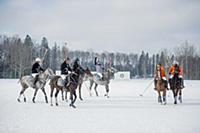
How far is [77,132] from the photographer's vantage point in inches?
270

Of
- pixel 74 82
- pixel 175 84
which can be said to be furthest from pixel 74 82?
pixel 175 84

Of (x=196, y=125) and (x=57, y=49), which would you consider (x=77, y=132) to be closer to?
(x=196, y=125)

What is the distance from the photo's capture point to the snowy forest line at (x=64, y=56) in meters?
20.5

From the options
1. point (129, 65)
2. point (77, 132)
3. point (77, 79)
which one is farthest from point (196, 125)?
point (129, 65)

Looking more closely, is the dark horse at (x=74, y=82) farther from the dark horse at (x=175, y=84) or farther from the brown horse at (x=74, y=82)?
the dark horse at (x=175, y=84)

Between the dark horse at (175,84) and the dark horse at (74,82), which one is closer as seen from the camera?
the dark horse at (74,82)

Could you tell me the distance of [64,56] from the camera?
18.0m

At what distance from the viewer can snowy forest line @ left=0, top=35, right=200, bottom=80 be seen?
67.1 ft

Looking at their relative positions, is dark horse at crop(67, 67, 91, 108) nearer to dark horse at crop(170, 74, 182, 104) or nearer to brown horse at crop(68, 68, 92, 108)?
brown horse at crop(68, 68, 92, 108)

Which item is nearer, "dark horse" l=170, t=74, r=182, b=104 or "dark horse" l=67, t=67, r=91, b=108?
"dark horse" l=67, t=67, r=91, b=108

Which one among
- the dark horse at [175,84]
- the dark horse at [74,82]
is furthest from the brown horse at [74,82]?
the dark horse at [175,84]

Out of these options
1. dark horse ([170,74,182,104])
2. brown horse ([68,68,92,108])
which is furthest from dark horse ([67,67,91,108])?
dark horse ([170,74,182,104])

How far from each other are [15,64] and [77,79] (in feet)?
135

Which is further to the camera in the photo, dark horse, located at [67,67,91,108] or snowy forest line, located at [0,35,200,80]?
snowy forest line, located at [0,35,200,80]
